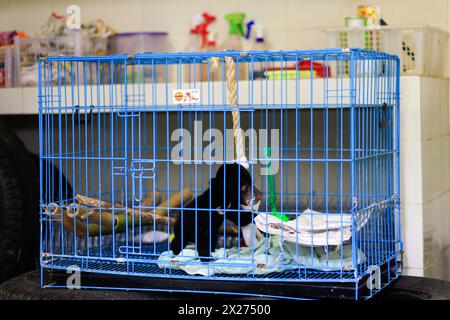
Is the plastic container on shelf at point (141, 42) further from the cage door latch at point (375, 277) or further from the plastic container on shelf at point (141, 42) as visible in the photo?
the cage door latch at point (375, 277)

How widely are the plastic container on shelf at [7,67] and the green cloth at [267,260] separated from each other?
133 centimetres

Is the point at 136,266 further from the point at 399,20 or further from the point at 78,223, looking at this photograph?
the point at 399,20

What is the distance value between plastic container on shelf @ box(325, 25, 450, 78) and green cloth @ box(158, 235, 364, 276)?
0.76 m

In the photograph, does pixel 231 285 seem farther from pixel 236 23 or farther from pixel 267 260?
pixel 236 23

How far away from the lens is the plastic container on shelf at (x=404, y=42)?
2.90 metres

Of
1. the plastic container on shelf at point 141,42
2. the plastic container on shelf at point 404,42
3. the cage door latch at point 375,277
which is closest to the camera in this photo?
the cage door latch at point 375,277

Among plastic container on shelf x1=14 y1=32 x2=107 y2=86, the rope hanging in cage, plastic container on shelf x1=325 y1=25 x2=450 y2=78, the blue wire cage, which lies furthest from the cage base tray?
plastic container on shelf x1=14 y1=32 x2=107 y2=86

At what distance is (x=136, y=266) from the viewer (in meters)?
2.59

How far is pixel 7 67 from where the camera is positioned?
350 centimetres

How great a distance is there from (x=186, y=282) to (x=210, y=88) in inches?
33.3

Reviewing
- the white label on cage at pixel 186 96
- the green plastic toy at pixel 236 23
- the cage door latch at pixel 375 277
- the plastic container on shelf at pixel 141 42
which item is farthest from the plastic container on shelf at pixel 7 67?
the cage door latch at pixel 375 277

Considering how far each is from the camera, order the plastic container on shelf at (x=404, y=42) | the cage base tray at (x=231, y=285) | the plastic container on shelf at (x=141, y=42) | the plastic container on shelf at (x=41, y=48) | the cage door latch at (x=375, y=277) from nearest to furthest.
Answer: the cage base tray at (x=231, y=285) → the cage door latch at (x=375, y=277) → the plastic container on shelf at (x=404, y=42) → the plastic container on shelf at (x=41, y=48) → the plastic container on shelf at (x=141, y=42)

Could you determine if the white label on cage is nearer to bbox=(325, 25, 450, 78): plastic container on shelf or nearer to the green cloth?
the green cloth
